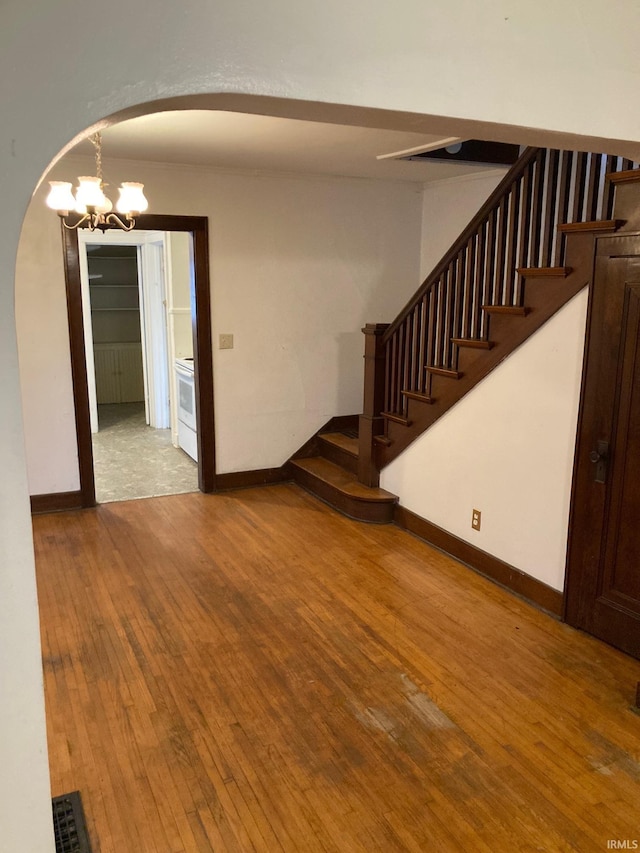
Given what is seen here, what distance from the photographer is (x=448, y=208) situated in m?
5.26

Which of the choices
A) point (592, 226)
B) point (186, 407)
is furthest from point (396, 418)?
point (186, 407)

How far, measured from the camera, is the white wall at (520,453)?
3.17 meters

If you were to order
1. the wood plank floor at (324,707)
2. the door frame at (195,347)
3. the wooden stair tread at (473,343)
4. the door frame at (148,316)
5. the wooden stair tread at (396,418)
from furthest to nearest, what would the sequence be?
the door frame at (148,316) < the door frame at (195,347) < the wooden stair tread at (396,418) < the wooden stair tread at (473,343) < the wood plank floor at (324,707)

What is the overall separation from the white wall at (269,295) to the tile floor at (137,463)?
0.52 metres

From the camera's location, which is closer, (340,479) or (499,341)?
(499,341)

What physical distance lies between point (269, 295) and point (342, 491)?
5.44 feet

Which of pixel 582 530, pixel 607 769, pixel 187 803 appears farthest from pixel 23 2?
pixel 582 530

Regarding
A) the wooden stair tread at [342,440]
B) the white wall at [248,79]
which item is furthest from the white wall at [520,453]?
the white wall at [248,79]

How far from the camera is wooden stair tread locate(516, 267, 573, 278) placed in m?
3.04

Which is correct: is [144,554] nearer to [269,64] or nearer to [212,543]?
[212,543]

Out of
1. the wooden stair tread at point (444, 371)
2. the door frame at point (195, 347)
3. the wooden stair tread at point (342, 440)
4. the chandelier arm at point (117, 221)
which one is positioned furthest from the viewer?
the wooden stair tread at point (342, 440)

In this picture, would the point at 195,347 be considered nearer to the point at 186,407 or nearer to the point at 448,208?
the point at 186,407

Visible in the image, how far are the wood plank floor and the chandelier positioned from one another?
6.59 feet

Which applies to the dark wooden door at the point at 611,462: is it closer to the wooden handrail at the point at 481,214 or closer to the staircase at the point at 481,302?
the staircase at the point at 481,302
